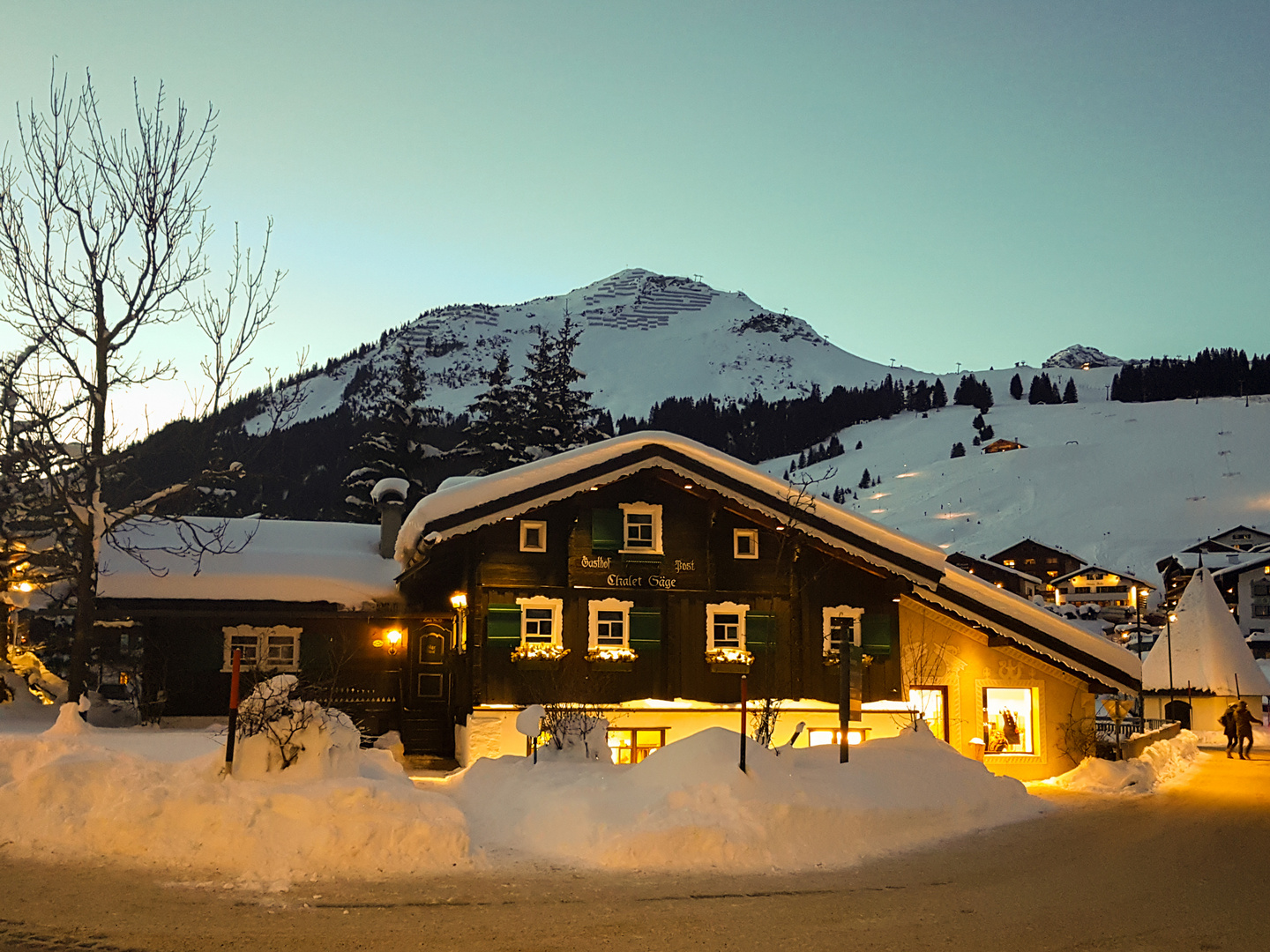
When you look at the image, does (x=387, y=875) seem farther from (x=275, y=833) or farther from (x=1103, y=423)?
(x=1103, y=423)

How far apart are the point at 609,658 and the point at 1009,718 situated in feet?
31.8

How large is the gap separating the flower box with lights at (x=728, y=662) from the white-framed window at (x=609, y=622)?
6.28ft

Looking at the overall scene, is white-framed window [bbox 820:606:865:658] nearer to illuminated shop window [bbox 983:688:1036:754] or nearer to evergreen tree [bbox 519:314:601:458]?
illuminated shop window [bbox 983:688:1036:754]

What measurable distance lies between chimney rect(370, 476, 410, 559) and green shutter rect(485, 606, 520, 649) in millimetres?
7452

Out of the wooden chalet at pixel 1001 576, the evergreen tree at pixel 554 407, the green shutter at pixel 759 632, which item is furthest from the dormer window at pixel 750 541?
the wooden chalet at pixel 1001 576

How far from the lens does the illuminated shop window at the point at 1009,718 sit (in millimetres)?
26109

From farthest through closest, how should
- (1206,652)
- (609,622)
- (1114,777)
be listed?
(1206,652)
(609,622)
(1114,777)

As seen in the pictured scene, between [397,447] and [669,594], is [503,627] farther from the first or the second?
[397,447]

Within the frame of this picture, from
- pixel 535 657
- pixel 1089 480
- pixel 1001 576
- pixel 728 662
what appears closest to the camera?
pixel 535 657

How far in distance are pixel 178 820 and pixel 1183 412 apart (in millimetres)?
Result: 189240

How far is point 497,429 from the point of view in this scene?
4775 centimetres

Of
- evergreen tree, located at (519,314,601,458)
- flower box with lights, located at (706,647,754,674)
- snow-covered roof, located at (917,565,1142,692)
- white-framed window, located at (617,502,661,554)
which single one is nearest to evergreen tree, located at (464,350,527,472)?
evergreen tree, located at (519,314,601,458)

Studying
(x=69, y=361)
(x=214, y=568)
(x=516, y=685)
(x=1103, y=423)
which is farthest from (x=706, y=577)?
(x=1103, y=423)

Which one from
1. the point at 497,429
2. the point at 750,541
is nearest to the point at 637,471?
the point at 750,541
